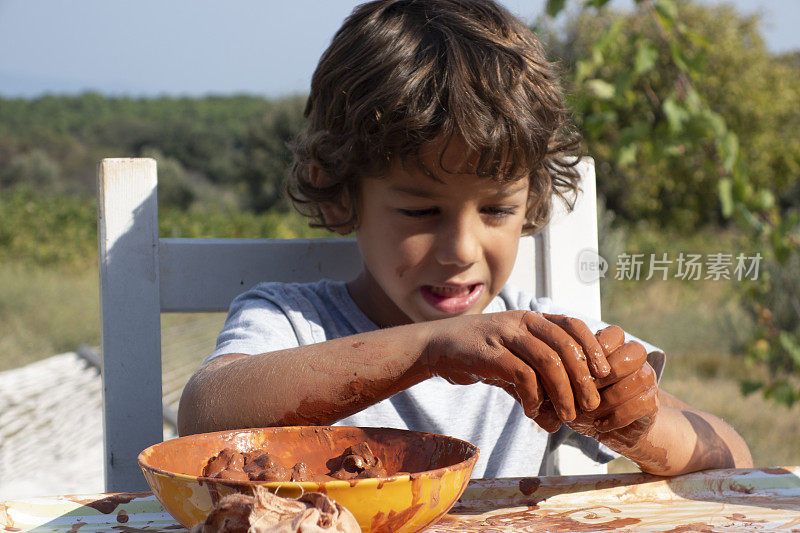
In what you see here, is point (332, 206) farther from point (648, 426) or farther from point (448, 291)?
point (648, 426)

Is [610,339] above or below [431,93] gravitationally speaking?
below

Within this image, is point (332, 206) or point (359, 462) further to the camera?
point (332, 206)

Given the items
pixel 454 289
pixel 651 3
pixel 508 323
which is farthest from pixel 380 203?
pixel 651 3

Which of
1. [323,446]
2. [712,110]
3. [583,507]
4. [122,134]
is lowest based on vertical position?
[583,507]

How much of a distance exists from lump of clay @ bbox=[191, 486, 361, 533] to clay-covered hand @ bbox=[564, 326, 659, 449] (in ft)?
1.29

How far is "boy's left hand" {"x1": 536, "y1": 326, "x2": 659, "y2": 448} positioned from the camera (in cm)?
91

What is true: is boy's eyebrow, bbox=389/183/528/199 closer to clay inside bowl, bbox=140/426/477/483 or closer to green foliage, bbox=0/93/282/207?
clay inside bowl, bbox=140/426/477/483

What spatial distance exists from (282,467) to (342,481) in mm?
167

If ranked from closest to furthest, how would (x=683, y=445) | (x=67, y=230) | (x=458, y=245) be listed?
(x=683, y=445)
(x=458, y=245)
(x=67, y=230)

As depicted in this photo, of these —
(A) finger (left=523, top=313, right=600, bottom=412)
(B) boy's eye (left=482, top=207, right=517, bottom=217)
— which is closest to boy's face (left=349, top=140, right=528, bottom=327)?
(B) boy's eye (left=482, top=207, right=517, bottom=217)

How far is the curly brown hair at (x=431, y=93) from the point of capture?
131 centimetres

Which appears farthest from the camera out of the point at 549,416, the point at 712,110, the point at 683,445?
the point at 712,110

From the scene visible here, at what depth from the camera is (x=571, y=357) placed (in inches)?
34.1

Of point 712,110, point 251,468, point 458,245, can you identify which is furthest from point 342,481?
point 712,110
